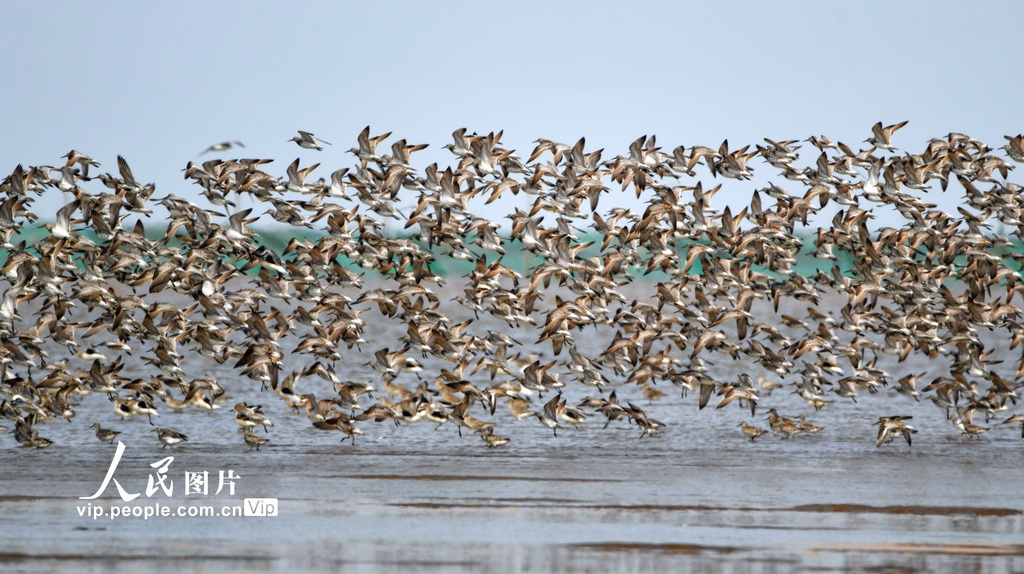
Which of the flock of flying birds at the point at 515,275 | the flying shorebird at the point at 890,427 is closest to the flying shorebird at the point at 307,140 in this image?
the flock of flying birds at the point at 515,275

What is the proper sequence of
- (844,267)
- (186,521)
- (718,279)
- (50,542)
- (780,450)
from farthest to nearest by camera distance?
(844,267), (718,279), (780,450), (186,521), (50,542)

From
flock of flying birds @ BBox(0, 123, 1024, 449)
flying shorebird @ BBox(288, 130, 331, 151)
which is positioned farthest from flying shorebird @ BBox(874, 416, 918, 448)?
flying shorebird @ BBox(288, 130, 331, 151)

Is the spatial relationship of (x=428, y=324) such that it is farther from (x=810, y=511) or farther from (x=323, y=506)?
(x=810, y=511)

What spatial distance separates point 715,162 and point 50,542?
1350 cm

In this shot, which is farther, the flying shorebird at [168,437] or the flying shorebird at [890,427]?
the flying shorebird at [890,427]

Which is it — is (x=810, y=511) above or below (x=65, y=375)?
below

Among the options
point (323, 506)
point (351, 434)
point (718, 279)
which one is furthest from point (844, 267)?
point (323, 506)

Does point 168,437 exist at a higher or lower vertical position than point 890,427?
higher

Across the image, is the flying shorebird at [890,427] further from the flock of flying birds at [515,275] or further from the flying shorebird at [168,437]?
the flying shorebird at [168,437]

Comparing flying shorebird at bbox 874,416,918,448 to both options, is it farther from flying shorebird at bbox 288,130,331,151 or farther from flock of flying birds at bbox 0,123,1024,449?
flying shorebird at bbox 288,130,331,151

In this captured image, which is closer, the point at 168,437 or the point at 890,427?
the point at 168,437

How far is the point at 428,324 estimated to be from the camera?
24.1m

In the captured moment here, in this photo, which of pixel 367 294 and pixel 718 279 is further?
pixel 718 279

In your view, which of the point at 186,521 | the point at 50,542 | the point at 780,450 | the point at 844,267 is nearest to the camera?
the point at 50,542
